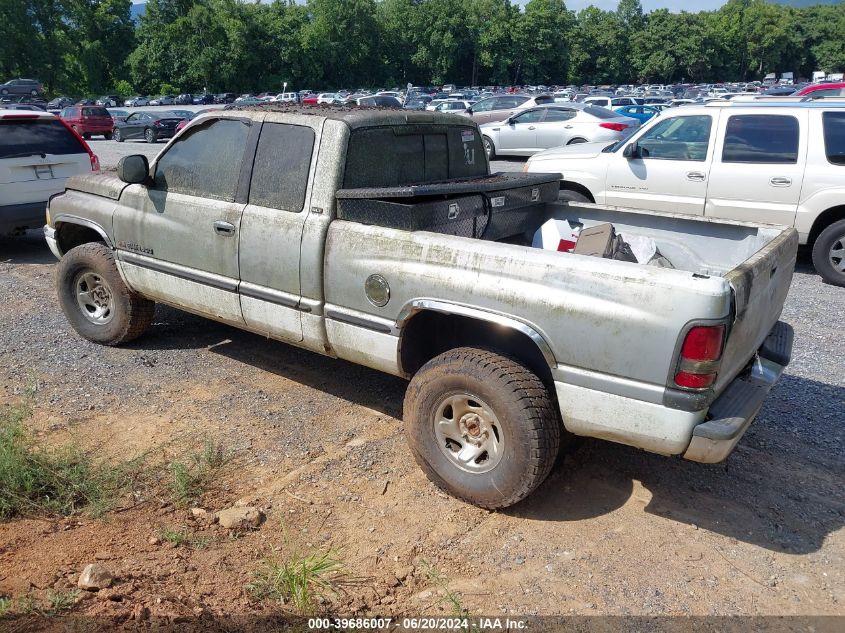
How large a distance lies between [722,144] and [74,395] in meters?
7.28

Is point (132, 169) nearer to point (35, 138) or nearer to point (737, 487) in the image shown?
point (737, 487)

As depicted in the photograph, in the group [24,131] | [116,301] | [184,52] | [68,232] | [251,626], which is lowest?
[251,626]

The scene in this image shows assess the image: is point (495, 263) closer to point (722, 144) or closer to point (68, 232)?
point (68, 232)

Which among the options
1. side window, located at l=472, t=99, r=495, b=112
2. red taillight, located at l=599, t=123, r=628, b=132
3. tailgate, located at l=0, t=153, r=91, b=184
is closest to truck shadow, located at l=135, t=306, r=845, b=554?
tailgate, located at l=0, t=153, r=91, b=184

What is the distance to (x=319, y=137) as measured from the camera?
4320 mm

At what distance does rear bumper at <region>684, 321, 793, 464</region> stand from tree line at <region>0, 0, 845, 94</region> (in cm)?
8159

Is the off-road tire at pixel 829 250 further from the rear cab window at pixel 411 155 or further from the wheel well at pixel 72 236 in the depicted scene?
the wheel well at pixel 72 236

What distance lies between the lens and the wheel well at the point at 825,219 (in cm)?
784

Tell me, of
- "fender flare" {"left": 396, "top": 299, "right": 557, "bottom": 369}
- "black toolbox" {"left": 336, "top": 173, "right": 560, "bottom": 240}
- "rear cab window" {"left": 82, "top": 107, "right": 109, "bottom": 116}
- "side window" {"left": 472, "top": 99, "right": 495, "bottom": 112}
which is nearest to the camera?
"fender flare" {"left": 396, "top": 299, "right": 557, "bottom": 369}

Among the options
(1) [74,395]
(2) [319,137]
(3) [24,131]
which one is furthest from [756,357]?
(3) [24,131]

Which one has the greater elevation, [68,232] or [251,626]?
[68,232]

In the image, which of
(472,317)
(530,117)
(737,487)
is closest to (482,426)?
(472,317)

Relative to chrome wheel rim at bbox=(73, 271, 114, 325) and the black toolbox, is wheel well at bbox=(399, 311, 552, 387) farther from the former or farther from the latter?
chrome wheel rim at bbox=(73, 271, 114, 325)

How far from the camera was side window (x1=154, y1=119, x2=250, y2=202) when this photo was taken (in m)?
4.74
